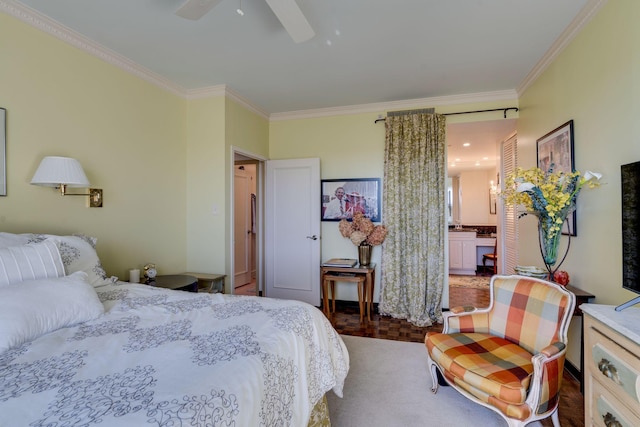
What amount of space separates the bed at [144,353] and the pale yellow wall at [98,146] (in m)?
0.51

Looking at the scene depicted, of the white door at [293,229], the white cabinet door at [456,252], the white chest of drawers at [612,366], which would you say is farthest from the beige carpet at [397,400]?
the white cabinet door at [456,252]

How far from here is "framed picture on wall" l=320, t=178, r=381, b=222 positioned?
422 cm

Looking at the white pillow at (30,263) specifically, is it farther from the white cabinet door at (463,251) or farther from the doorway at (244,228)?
the white cabinet door at (463,251)

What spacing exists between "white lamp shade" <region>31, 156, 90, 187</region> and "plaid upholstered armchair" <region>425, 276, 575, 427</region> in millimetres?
2833

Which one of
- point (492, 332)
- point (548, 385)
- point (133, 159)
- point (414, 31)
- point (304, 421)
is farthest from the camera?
point (133, 159)

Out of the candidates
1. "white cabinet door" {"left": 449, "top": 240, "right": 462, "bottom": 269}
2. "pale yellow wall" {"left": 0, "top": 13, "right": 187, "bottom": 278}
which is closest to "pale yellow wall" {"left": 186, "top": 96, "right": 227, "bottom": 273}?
"pale yellow wall" {"left": 0, "top": 13, "right": 187, "bottom": 278}

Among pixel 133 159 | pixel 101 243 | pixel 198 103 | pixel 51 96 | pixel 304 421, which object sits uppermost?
pixel 198 103

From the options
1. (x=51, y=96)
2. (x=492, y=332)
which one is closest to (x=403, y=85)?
(x=492, y=332)

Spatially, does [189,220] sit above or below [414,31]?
below

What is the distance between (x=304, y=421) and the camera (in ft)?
4.52

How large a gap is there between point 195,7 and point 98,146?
1.69 metres

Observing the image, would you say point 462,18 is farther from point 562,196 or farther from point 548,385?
point 548,385

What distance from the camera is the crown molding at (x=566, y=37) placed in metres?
2.13

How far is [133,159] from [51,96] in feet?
2.65
